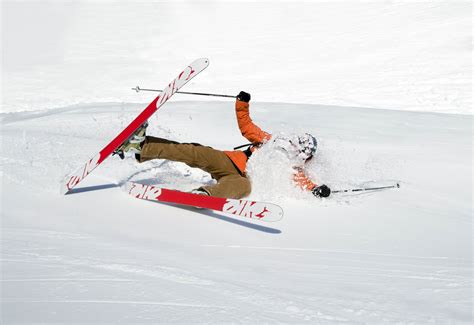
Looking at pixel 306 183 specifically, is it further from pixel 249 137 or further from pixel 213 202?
pixel 213 202

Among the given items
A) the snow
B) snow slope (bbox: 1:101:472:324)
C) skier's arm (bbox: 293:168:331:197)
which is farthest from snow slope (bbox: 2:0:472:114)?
skier's arm (bbox: 293:168:331:197)

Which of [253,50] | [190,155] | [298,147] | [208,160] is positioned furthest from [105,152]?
[253,50]

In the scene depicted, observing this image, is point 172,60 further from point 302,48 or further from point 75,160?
point 75,160

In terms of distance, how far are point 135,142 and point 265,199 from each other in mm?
1096

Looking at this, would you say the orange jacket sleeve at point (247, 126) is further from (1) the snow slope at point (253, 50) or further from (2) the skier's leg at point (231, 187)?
(1) the snow slope at point (253, 50)

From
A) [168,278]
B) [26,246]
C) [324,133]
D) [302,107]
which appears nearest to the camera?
[168,278]

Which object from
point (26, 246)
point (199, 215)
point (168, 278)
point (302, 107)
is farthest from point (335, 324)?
point (302, 107)

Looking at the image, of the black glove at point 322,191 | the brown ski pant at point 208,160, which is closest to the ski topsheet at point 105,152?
the brown ski pant at point 208,160

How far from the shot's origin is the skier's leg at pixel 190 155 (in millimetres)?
4691

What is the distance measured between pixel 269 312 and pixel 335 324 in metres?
0.26

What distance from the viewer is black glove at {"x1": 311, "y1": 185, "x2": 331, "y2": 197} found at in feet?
14.9

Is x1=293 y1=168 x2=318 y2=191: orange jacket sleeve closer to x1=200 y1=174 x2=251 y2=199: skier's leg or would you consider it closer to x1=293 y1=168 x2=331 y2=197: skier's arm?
x1=293 y1=168 x2=331 y2=197: skier's arm

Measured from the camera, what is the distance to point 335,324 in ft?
7.47

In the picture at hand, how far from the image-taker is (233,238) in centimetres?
376
